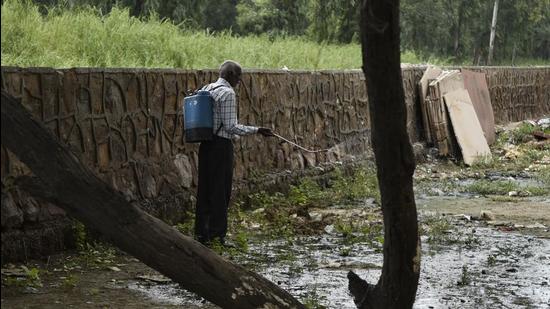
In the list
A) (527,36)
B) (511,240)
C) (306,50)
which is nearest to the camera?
(511,240)

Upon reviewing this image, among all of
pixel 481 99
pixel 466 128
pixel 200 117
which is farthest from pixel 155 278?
pixel 481 99

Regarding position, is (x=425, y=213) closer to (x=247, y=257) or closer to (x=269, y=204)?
(x=269, y=204)

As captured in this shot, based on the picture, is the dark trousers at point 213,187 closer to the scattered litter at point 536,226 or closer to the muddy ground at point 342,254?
the muddy ground at point 342,254

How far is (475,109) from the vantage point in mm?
22531

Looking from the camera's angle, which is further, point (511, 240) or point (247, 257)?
point (511, 240)

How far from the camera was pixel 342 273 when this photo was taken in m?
9.23

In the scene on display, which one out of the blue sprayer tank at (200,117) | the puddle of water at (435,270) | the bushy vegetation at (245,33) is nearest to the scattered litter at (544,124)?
the bushy vegetation at (245,33)

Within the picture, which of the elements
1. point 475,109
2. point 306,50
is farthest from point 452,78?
point 306,50

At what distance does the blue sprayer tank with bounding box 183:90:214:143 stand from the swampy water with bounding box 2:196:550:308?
4.12 feet

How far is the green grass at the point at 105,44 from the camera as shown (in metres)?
11.7

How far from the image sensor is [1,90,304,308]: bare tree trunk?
5.02m

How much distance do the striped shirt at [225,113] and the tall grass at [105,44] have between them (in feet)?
6.90

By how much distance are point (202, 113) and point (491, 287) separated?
3262 millimetres

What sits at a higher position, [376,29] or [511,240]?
[376,29]
